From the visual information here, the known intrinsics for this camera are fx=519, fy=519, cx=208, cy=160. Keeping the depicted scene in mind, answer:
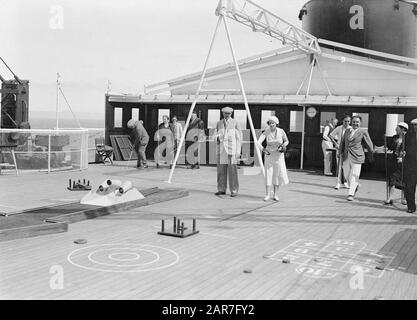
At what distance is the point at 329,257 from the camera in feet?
22.7

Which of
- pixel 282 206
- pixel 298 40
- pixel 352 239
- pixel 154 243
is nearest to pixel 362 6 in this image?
pixel 298 40

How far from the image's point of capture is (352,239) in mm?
8062

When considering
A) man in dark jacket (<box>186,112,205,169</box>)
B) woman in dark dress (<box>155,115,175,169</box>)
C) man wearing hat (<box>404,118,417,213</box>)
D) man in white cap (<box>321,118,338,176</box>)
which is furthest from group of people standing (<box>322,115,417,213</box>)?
woman in dark dress (<box>155,115,175,169</box>)

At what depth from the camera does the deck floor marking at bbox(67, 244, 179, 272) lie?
20.1 ft

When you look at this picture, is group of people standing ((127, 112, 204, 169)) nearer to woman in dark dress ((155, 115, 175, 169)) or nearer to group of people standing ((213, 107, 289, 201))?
woman in dark dress ((155, 115, 175, 169))

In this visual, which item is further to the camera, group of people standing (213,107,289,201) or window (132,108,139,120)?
window (132,108,139,120)

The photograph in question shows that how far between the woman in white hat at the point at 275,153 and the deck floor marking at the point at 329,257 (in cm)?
359

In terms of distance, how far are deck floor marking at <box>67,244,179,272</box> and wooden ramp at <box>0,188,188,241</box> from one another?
1.08 m

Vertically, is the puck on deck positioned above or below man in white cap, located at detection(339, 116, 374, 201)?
below

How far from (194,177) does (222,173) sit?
3.75 meters

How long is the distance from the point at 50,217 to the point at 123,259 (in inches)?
95.9

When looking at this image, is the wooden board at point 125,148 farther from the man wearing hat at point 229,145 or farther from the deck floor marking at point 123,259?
the deck floor marking at point 123,259

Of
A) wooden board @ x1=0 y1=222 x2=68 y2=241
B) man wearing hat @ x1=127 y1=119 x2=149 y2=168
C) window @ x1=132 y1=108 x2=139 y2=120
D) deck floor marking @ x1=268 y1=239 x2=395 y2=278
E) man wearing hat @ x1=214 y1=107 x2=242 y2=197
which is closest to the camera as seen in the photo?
deck floor marking @ x1=268 y1=239 x2=395 y2=278

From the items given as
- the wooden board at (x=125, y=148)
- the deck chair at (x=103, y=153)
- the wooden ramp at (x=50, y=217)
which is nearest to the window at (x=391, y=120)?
the wooden board at (x=125, y=148)
